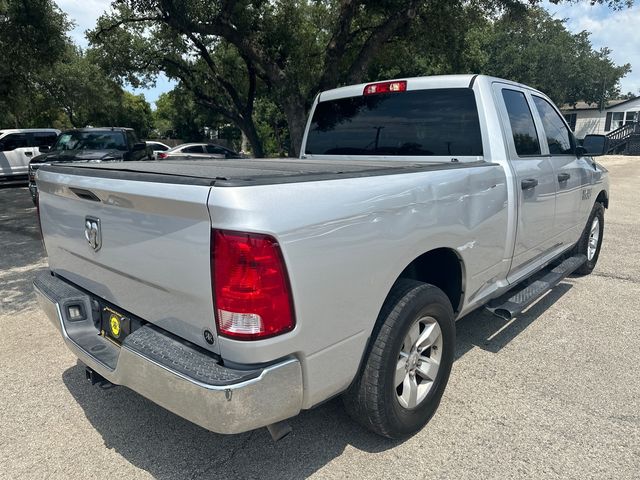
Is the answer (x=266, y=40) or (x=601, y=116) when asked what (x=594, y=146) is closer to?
(x=266, y=40)

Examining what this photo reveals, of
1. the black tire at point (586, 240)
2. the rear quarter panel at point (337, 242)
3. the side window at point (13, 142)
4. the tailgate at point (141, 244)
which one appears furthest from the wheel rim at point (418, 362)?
the side window at point (13, 142)

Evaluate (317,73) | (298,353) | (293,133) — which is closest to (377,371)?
A: (298,353)

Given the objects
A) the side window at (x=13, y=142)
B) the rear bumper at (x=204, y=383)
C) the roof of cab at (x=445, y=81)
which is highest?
the side window at (x=13, y=142)

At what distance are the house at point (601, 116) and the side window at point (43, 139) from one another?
47708mm

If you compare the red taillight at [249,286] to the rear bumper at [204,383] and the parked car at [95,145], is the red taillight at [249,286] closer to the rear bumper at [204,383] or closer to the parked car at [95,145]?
the rear bumper at [204,383]

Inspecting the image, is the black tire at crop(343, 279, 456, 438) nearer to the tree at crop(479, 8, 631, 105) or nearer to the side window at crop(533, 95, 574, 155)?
the side window at crop(533, 95, 574, 155)

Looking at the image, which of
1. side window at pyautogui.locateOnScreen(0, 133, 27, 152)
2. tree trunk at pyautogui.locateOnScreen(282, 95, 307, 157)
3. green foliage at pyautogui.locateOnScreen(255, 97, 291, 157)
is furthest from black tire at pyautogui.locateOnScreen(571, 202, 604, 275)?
green foliage at pyautogui.locateOnScreen(255, 97, 291, 157)

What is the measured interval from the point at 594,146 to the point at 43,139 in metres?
17.3

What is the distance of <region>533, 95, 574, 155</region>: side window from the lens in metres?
4.29

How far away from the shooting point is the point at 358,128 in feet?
13.6

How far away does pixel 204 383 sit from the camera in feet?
6.06

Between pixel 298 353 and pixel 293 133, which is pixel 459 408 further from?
pixel 293 133

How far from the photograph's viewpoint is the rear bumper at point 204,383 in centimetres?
184

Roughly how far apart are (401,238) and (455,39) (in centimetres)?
1287
